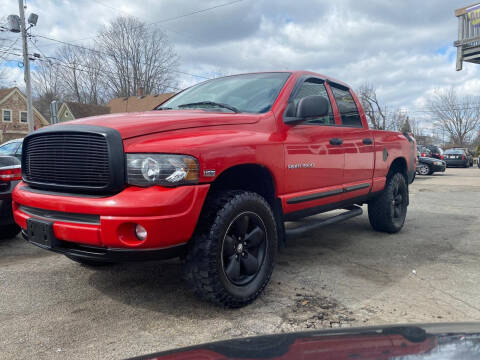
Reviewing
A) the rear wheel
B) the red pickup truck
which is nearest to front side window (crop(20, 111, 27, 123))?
the rear wheel

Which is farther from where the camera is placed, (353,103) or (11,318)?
(353,103)

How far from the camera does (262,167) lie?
120 inches

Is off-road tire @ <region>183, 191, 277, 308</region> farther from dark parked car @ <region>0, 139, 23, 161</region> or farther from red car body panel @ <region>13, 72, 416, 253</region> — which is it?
dark parked car @ <region>0, 139, 23, 161</region>

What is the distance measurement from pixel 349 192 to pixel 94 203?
279 centimetres

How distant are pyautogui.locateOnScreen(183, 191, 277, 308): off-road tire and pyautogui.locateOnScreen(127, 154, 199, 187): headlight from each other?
1.07ft

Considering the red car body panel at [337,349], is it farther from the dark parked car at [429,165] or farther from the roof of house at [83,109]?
the roof of house at [83,109]

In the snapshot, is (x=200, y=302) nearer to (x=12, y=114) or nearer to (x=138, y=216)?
(x=138, y=216)

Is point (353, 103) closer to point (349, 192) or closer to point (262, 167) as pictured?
point (349, 192)

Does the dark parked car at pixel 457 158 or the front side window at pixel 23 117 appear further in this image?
the front side window at pixel 23 117

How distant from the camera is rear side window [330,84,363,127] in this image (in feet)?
14.5

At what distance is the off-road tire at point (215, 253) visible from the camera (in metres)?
2.56

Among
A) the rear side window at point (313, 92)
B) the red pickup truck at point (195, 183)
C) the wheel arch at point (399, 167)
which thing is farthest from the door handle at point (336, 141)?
the wheel arch at point (399, 167)

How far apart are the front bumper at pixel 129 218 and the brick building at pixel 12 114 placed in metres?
41.7

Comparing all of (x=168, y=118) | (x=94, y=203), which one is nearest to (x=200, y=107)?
(x=168, y=118)
